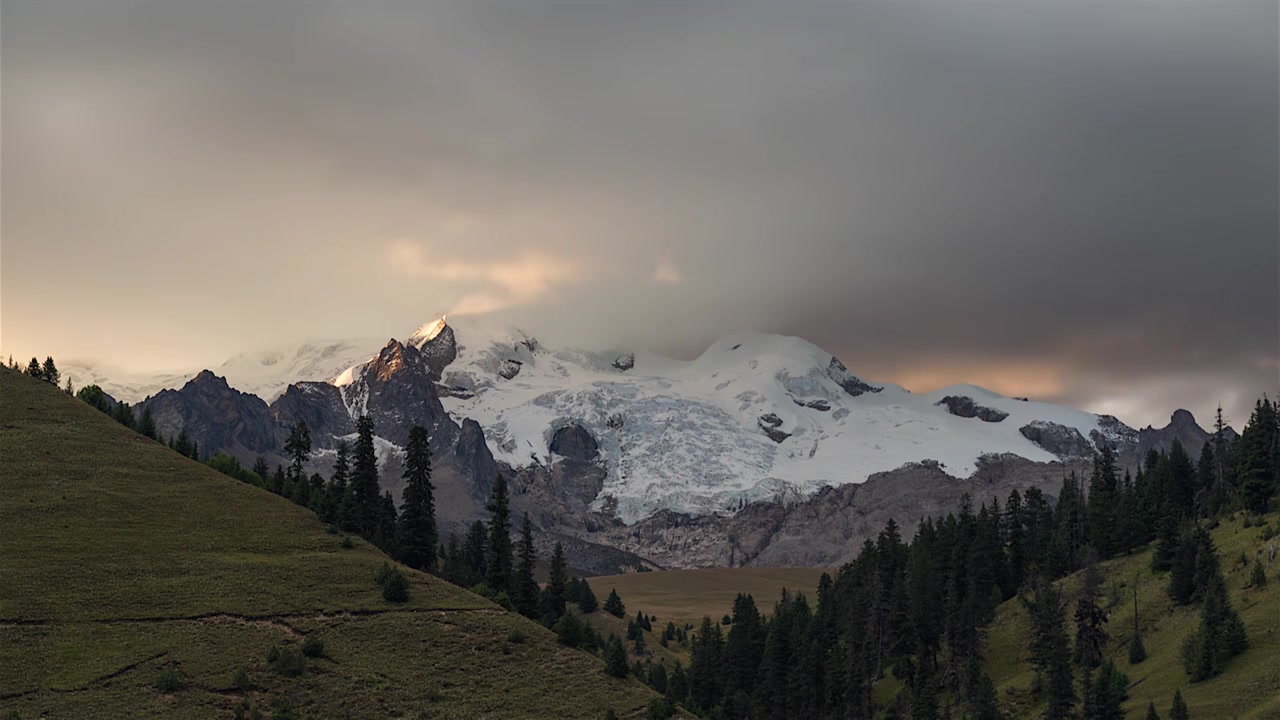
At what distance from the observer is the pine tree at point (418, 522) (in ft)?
497

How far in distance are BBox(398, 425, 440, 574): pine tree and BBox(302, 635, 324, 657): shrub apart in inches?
1642

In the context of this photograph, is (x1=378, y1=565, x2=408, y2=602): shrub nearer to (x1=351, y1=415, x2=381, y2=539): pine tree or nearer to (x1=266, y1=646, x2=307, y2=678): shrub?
(x1=266, y1=646, x2=307, y2=678): shrub

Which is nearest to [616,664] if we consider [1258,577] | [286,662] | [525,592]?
[286,662]

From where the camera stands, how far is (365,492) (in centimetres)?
16025

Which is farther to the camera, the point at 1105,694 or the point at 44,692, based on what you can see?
the point at 1105,694

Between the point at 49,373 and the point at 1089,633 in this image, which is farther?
the point at 49,373

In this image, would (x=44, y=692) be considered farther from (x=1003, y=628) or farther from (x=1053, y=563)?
(x=1053, y=563)

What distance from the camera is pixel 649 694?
115m

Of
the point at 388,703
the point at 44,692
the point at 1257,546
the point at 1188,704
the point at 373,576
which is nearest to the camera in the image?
the point at 44,692

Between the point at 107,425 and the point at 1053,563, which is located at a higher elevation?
the point at 107,425

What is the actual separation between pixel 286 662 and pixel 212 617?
10.5 metres

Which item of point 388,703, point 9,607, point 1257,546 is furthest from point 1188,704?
point 9,607

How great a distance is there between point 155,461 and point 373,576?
128 feet

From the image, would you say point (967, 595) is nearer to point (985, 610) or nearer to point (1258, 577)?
point (985, 610)
